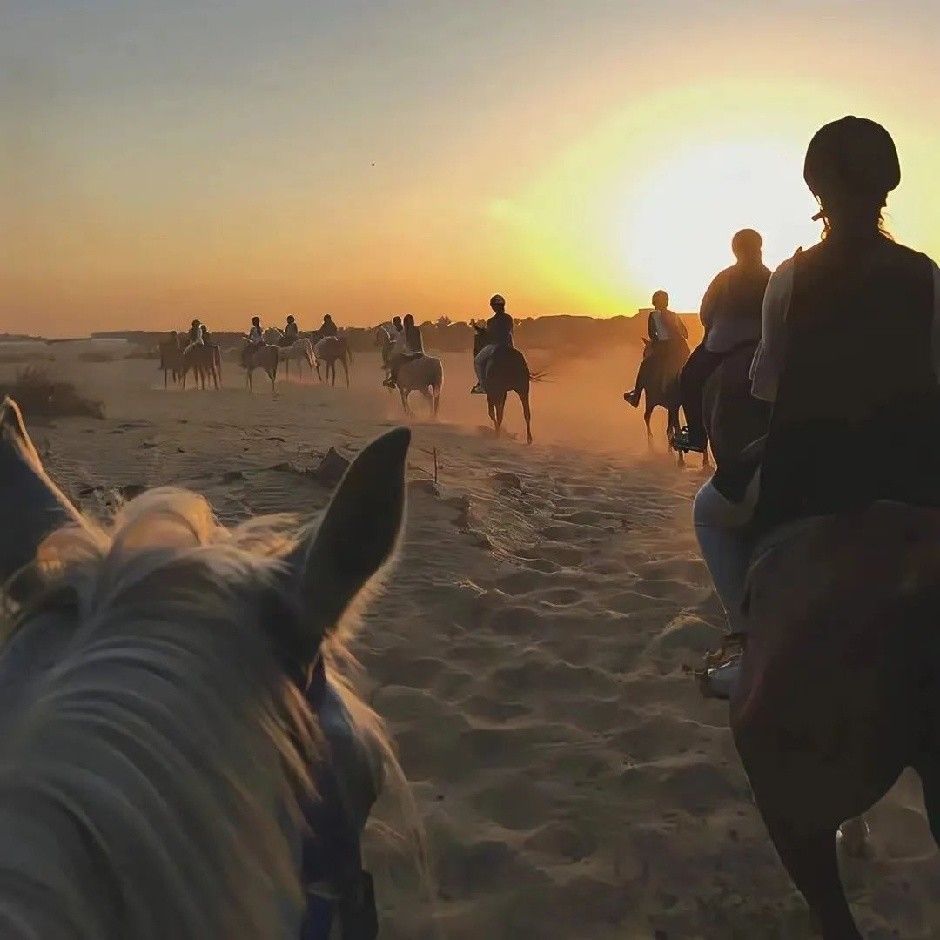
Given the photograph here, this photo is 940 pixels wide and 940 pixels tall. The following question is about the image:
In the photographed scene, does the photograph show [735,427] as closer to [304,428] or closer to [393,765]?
[393,765]

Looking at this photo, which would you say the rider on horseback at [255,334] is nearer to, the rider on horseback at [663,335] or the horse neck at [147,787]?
the rider on horseback at [663,335]

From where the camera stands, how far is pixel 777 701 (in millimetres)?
1962

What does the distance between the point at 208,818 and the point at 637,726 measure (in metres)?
3.49

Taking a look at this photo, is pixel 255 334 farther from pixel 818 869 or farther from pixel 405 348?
pixel 818 869

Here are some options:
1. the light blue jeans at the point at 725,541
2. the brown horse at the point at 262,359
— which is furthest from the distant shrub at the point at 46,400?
the light blue jeans at the point at 725,541

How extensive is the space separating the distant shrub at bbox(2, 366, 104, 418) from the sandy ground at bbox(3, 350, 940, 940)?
5888mm

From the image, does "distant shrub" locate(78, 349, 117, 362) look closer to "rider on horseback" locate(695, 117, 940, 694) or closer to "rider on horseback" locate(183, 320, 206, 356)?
"rider on horseback" locate(183, 320, 206, 356)

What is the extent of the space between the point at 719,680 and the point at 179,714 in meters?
2.19

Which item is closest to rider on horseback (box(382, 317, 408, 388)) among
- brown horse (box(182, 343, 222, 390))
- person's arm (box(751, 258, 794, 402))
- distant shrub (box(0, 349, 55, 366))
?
brown horse (box(182, 343, 222, 390))

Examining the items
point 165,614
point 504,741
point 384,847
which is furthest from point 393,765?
point 504,741

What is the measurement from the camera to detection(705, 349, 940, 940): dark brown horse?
73.0 inches

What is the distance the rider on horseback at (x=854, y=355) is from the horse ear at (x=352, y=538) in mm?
1317

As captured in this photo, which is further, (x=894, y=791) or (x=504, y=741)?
(x=504, y=741)

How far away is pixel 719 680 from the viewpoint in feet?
9.18
